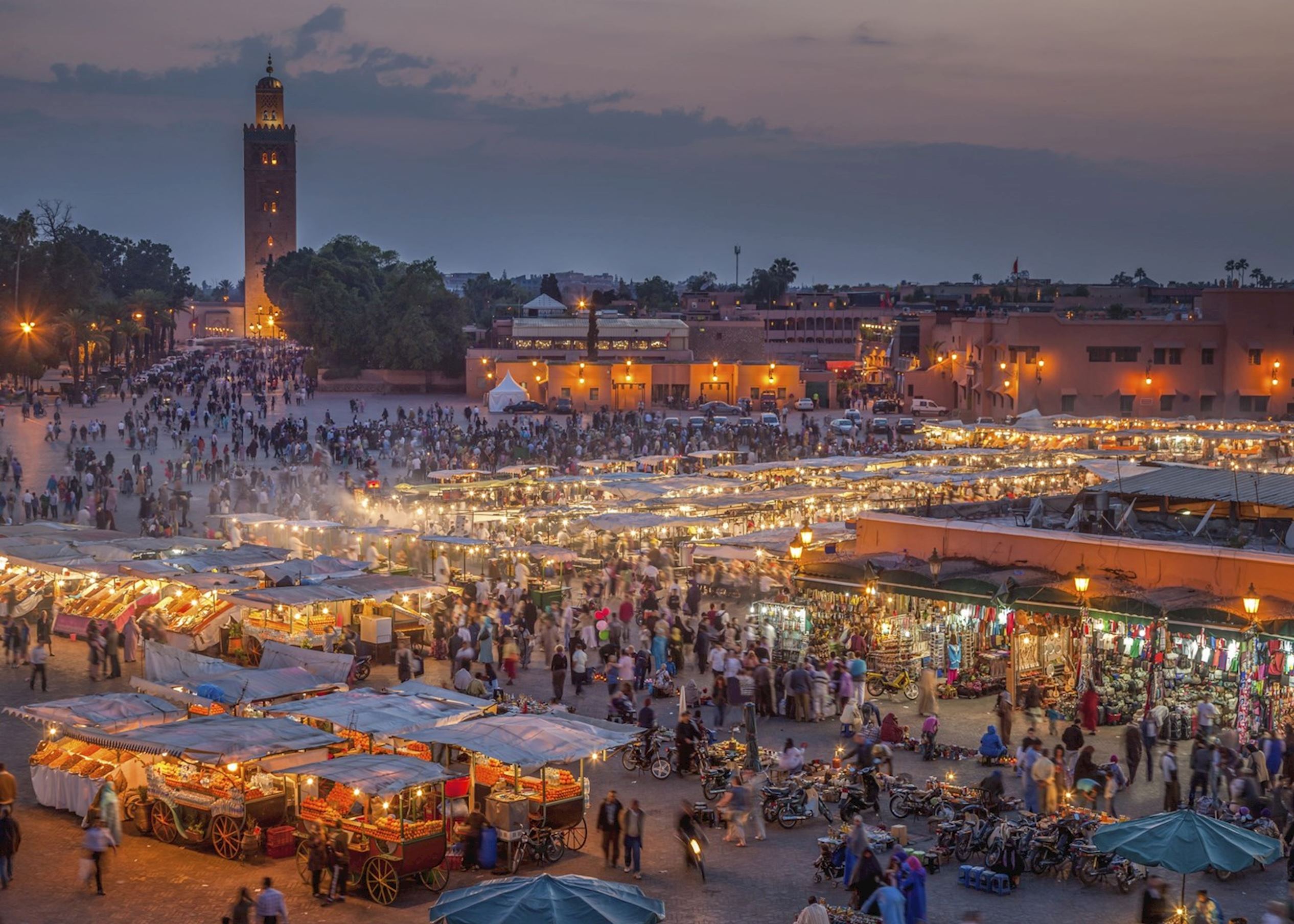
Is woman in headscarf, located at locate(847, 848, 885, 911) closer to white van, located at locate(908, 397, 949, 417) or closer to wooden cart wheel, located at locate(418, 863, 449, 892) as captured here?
wooden cart wheel, located at locate(418, 863, 449, 892)

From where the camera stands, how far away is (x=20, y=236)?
7419 centimetres

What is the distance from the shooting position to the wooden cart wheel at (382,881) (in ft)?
44.0

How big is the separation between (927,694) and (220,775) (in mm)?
9345

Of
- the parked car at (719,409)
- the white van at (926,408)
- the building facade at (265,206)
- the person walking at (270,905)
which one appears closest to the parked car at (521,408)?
the parked car at (719,409)

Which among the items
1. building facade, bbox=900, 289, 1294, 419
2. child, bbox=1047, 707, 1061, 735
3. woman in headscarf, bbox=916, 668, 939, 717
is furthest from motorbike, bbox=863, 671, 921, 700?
building facade, bbox=900, 289, 1294, 419

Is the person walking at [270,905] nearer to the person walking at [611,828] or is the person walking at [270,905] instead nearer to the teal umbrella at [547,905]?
the teal umbrella at [547,905]

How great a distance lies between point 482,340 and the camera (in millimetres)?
86125

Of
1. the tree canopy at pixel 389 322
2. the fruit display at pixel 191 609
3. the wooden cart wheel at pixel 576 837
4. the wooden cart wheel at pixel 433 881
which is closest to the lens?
the wooden cart wheel at pixel 433 881

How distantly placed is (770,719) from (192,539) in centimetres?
1340

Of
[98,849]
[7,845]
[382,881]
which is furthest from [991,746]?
[7,845]

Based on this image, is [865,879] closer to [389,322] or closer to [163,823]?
[163,823]

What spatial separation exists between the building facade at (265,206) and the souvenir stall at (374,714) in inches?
5578

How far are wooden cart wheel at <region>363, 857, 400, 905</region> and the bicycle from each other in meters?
1.16

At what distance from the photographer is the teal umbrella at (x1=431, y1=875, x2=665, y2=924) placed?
10438mm
